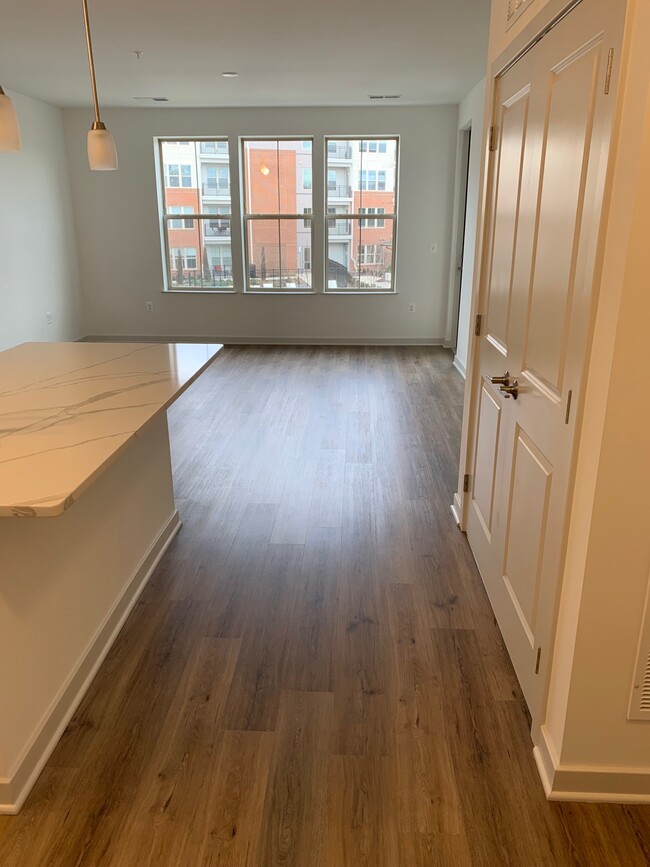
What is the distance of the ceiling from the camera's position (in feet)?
12.6

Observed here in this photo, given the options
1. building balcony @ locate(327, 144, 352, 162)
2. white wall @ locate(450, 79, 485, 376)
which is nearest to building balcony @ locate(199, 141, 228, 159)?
building balcony @ locate(327, 144, 352, 162)

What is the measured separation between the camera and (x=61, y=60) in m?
5.03

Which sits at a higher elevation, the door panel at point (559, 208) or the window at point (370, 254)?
the door panel at point (559, 208)

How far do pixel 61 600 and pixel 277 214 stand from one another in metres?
6.37

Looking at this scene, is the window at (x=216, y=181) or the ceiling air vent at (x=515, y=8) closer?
the ceiling air vent at (x=515, y=8)

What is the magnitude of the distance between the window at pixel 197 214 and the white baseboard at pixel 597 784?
22.7ft

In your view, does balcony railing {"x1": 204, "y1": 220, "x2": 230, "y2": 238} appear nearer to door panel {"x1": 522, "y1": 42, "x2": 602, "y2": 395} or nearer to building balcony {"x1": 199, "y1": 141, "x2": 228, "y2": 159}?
building balcony {"x1": 199, "y1": 141, "x2": 228, "y2": 159}

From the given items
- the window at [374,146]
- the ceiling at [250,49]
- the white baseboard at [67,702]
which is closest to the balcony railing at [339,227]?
the window at [374,146]

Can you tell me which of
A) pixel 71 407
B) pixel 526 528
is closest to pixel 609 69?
pixel 526 528

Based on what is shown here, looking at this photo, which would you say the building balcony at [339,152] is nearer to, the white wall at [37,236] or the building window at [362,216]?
the building window at [362,216]

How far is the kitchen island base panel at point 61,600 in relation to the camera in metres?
1.68

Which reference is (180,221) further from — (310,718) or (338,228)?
(310,718)

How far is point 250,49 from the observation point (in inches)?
184

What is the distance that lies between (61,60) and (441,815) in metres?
5.72
